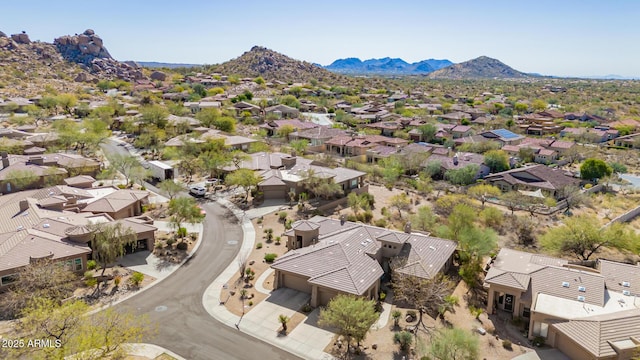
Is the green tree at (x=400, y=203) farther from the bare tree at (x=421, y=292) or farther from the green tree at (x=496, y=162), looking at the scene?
the green tree at (x=496, y=162)

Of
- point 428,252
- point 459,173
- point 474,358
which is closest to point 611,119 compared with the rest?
point 459,173

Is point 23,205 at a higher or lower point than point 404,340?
higher

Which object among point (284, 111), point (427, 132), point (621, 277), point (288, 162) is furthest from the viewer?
point (284, 111)

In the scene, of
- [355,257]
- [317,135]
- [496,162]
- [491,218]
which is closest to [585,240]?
[491,218]

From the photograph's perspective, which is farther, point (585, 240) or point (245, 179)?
point (245, 179)

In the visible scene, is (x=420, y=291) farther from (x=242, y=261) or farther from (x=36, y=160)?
(x=36, y=160)

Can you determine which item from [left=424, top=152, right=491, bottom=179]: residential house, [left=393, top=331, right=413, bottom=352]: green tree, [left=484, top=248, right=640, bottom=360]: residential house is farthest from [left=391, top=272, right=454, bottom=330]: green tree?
[left=424, top=152, right=491, bottom=179]: residential house

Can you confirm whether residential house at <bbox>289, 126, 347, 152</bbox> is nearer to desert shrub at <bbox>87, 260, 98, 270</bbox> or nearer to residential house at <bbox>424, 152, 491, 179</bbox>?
residential house at <bbox>424, 152, 491, 179</bbox>
